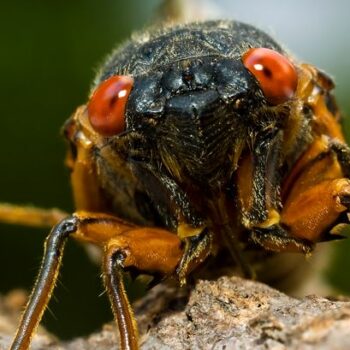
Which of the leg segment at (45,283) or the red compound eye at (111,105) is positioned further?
the red compound eye at (111,105)

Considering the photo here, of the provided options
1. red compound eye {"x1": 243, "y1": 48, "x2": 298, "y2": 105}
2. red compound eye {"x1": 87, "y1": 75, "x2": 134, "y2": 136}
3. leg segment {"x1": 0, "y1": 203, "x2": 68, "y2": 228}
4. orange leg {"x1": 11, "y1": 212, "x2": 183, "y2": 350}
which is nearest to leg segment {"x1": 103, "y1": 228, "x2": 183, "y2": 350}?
orange leg {"x1": 11, "y1": 212, "x2": 183, "y2": 350}

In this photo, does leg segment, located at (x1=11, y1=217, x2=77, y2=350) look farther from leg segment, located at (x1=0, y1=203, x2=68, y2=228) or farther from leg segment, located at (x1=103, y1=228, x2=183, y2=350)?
leg segment, located at (x1=0, y1=203, x2=68, y2=228)


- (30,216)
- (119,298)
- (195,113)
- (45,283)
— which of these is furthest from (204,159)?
(30,216)

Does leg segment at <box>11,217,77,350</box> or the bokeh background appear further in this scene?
the bokeh background

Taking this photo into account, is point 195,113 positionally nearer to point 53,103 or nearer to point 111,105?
point 111,105

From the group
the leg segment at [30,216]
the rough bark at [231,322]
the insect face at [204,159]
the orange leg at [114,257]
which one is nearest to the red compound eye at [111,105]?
the insect face at [204,159]

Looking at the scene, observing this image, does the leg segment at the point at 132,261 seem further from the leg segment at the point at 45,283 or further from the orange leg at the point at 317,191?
the orange leg at the point at 317,191
